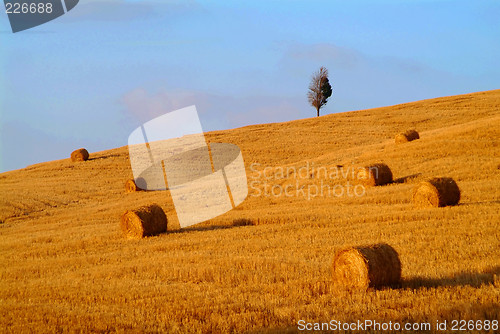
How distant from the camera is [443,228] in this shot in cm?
1301

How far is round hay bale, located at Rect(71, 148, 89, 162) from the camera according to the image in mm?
42094

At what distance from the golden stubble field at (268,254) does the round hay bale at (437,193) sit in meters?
0.56

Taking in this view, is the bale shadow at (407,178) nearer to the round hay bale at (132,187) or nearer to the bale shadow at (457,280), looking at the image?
the bale shadow at (457,280)

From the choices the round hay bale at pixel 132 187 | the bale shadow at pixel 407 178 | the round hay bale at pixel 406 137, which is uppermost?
the round hay bale at pixel 406 137

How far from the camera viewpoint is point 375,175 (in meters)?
22.4

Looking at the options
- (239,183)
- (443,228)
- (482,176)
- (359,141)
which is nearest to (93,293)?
(443,228)

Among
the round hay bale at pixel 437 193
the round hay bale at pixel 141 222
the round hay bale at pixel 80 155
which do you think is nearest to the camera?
the round hay bale at pixel 141 222

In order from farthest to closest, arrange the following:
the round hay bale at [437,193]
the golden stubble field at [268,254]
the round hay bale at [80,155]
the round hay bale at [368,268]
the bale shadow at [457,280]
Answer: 1. the round hay bale at [80,155]
2. the round hay bale at [437,193]
3. the round hay bale at [368,268]
4. the bale shadow at [457,280]
5. the golden stubble field at [268,254]

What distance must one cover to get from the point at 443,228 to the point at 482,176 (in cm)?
989

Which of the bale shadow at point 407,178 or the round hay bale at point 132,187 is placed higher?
the round hay bale at point 132,187

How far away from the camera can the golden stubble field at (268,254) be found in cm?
713

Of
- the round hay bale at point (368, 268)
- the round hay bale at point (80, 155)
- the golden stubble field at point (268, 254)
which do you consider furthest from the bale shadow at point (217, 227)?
the round hay bale at point (80, 155)

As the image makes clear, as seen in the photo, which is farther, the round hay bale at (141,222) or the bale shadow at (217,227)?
the bale shadow at (217,227)

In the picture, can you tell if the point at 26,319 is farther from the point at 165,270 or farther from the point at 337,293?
the point at 337,293
